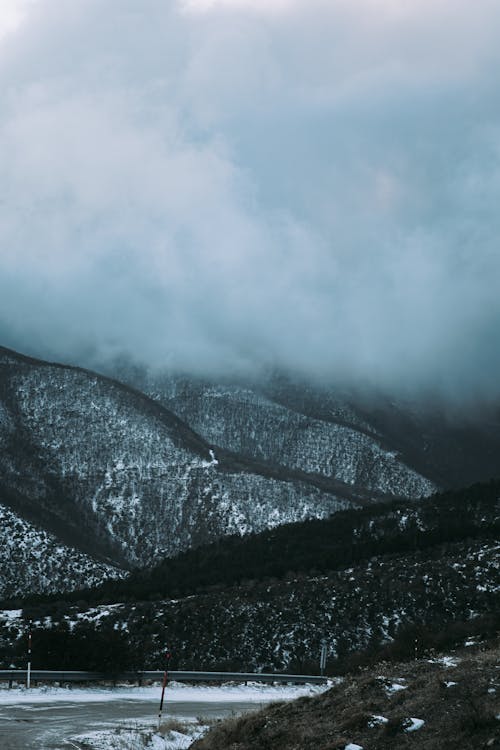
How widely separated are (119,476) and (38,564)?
5528 centimetres

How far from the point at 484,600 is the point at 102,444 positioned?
4468 inches

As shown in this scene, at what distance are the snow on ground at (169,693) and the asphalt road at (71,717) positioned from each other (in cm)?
124

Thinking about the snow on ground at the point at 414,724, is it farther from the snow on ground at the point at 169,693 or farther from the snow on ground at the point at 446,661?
the snow on ground at the point at 169,693

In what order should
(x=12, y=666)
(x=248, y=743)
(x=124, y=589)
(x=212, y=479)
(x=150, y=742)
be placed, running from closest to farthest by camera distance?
(x=248, y=743) → (x=150, y=742) → (x=12, y=666) → (x=124, y=589) → (x=212, y=479)

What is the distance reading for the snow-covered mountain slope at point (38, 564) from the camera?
95.0 m

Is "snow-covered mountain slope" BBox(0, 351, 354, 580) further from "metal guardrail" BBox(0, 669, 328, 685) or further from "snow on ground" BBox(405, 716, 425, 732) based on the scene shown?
"snow on ground" BBox(405, 716, 425, 732)

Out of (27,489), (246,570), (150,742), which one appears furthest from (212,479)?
(150,742)

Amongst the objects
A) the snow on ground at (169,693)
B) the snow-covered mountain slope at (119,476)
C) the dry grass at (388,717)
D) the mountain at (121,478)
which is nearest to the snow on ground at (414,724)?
the dry grass at (388,717)

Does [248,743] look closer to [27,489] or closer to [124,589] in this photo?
[124,589]

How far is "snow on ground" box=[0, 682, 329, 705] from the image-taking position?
26.8 meters

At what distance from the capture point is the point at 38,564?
9875cm

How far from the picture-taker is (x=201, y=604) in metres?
61.0

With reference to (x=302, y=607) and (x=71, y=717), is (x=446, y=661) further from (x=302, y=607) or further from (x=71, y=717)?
(x=302, y=607)

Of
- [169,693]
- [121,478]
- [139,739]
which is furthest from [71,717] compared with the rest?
[121,478]
